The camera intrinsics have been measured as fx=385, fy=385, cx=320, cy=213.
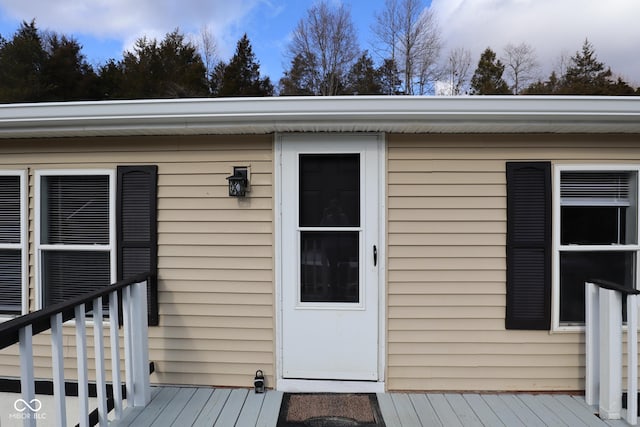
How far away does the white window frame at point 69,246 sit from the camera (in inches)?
109

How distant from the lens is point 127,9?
1747 centimetres

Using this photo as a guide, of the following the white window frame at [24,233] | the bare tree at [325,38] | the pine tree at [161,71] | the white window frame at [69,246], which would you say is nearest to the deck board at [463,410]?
the white window frame at [69,246]

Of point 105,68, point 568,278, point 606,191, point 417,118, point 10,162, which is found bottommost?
point 568,278

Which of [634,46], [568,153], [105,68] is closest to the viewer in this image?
[568,153]

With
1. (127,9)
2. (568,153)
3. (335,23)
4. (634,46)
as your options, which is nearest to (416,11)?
(335,23)

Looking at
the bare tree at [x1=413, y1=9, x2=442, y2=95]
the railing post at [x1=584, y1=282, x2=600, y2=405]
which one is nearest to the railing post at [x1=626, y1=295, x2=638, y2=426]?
the railing post at [x1=584, y1=282, x2=600, y2=405]

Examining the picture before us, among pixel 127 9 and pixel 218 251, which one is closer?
pixel 218 251

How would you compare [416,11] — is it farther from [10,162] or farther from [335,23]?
[10,162]

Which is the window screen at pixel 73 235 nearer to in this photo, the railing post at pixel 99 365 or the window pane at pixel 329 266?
the railing post at pixel 99 365

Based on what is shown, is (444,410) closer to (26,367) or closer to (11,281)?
(26,367)

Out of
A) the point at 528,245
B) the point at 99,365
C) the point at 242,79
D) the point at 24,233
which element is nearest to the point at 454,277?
the point at 528,245

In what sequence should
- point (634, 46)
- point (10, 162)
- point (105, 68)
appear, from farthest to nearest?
1. point (105, 68)
2. point (634, 46)
3. point (10, 162)

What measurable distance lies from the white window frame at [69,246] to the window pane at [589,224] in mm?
3145

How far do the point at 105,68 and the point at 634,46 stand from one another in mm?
21180
